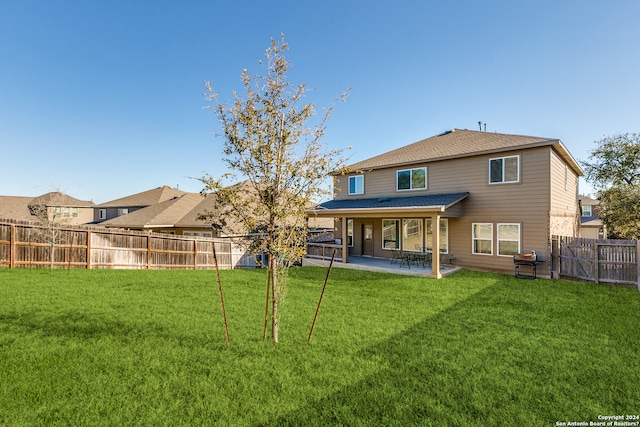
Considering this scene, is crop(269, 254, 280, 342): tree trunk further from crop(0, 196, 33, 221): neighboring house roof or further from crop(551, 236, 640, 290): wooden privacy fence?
crop(0, 196, 33, 221): neighboring house roof

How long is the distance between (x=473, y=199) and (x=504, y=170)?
5.63 feet

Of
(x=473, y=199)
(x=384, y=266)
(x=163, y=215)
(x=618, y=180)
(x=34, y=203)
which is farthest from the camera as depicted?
(x=34, y=203)

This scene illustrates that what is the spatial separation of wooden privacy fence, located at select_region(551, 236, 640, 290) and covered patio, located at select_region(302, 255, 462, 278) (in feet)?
12.6

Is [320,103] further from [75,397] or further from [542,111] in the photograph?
[542,111]

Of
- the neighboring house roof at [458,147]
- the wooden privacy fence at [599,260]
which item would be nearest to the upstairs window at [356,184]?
the neighboring house roof at [458,147]

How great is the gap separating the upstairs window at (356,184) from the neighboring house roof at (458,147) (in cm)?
88

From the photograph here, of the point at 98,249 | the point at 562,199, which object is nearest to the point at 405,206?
the point at 562,199

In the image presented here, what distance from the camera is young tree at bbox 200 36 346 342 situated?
15.8 ft

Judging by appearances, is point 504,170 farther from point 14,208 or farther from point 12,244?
point 14,208

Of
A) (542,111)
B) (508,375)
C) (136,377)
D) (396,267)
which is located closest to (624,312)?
(508,375)

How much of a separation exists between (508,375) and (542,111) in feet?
55.1

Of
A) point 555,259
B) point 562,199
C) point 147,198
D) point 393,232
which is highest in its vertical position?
point 147,198

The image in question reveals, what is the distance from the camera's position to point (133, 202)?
109 feet

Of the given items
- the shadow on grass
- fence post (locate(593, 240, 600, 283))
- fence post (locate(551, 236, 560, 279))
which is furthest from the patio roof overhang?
the shadow on grass
